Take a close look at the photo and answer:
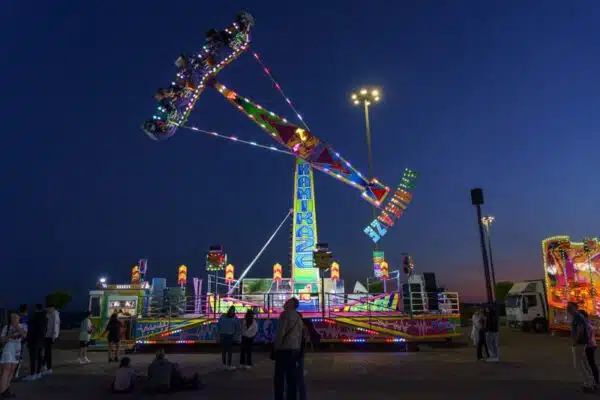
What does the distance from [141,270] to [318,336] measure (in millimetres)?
14857

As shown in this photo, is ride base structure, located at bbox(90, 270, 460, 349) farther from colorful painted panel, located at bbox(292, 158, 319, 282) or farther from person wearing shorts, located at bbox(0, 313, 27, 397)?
person wearing shorts, located at bbox(0, 313, 27, 397)

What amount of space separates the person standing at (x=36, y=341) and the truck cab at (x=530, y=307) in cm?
2682

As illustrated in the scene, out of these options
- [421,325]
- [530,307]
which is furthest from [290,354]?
[530,307]

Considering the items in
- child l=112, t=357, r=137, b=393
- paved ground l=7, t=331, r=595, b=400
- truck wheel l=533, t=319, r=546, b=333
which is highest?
child l=112, t=357, r=137, b=393

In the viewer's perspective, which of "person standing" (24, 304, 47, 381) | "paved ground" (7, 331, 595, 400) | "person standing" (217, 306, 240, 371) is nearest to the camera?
"paved ground" (7, 331, 595, 400)

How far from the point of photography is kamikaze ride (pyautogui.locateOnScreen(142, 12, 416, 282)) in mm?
24031

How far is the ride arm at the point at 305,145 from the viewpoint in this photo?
25.4 meters

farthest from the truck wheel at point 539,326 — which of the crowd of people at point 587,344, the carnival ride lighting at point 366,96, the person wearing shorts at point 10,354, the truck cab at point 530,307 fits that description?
the person wearing shorts at point 10,354

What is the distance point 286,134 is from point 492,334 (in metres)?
15.8

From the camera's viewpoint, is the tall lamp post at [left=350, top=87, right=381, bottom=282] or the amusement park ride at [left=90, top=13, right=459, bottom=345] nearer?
the amusement park ride at [left=90, top=13, right=459, bottom=345]

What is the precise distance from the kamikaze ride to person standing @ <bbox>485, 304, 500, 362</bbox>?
1162 cm

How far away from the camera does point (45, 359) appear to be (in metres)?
11.6

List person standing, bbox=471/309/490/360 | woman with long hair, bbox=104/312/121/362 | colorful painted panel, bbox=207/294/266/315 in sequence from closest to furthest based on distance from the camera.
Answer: person standing, bbox=471/309/490/360, woman with long hair, bbox=104/312/121/362, colorful painted panel, bbox=207/294/266/315

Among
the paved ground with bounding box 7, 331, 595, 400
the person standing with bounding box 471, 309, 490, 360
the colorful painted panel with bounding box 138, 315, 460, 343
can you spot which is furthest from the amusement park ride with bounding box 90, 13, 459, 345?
the person standing with bounding box 471, 309, 490, 360
